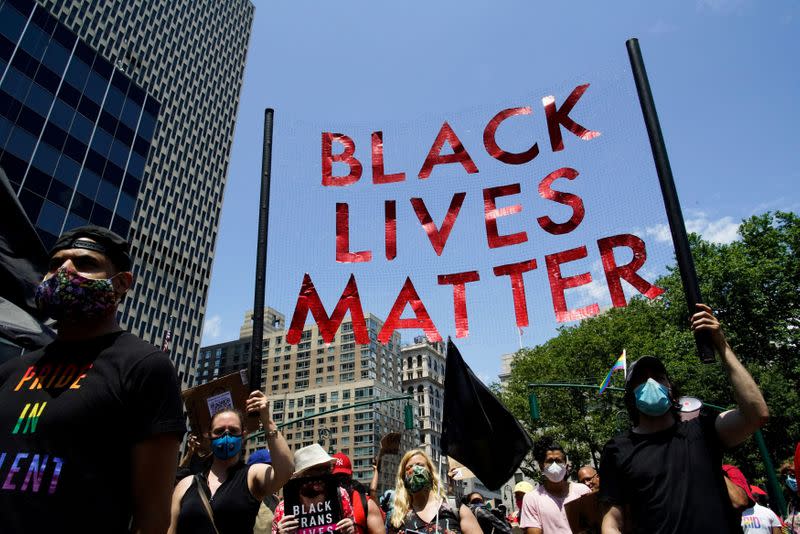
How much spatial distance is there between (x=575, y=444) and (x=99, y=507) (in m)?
34.9

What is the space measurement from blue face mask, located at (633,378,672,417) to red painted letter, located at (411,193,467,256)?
562 cm

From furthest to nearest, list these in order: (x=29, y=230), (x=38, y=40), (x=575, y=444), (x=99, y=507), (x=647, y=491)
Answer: (x=38, y=40) → (x=575, y=444) → (x=29, y=230) → (x=647, y=491) → (x=99, y=507)

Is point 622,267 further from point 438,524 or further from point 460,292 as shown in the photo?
point 438,524

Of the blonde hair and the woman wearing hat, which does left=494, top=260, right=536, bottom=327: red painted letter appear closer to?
the blonde hair

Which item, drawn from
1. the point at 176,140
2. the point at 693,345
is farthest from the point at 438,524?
the point at 176,140

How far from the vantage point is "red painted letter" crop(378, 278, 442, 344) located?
26.5 feet

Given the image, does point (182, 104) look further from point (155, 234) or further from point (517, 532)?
point (517, 532)

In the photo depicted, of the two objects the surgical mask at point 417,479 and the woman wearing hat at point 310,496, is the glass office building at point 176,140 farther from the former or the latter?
the surgical mask at point 417,479

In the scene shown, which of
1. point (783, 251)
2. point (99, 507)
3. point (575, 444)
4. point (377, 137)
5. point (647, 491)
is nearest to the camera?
point (99, 507)

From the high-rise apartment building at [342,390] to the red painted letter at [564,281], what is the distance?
90.0 m

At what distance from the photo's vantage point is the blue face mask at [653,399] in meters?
3.12

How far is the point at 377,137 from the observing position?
8.80 meters

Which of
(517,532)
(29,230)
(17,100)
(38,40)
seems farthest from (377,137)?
(38,40)

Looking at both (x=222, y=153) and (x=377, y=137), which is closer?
(x=377, y=137)
